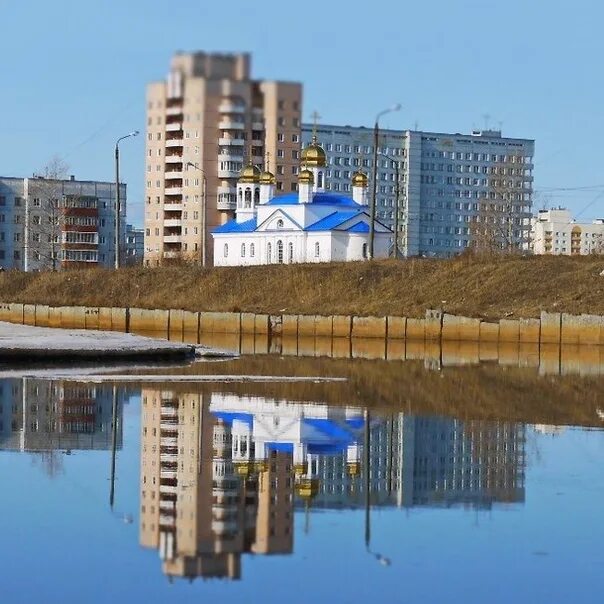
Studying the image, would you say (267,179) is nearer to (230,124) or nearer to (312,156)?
(312,156)

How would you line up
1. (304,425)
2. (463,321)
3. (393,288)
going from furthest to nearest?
(393,288), (463,321), (304,425)

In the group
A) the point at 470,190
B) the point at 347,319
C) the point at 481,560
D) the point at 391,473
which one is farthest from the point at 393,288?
the point at 470,190

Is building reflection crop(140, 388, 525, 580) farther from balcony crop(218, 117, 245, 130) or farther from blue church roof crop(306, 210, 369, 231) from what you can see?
blue church roof crop(306, 210, 369, 231)

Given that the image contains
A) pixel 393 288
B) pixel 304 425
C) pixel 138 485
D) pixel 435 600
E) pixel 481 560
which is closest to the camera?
pixel 435 600

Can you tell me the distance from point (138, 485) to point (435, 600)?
A: 228 inches

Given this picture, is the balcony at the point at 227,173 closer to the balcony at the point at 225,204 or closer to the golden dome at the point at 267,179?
the balcony at the point at 225,204

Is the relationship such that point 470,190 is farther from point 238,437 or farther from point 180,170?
point 238,437

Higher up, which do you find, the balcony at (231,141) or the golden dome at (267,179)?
the golden dome at (267,179)

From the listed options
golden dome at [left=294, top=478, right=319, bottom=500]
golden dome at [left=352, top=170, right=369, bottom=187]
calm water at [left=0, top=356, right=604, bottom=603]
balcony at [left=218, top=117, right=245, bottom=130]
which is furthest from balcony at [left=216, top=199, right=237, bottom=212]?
balcony at [left=218, top=117, right=245, bottom=130]

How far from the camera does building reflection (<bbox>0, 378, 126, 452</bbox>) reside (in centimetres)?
2045

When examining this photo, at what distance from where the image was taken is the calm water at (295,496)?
10914 millimetres

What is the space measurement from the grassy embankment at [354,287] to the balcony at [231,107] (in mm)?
51098

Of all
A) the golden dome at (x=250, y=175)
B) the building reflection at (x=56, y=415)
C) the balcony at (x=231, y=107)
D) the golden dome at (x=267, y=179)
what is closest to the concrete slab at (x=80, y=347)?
the building reflection at (x=56, y=415)

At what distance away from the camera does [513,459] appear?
19.4 meters
